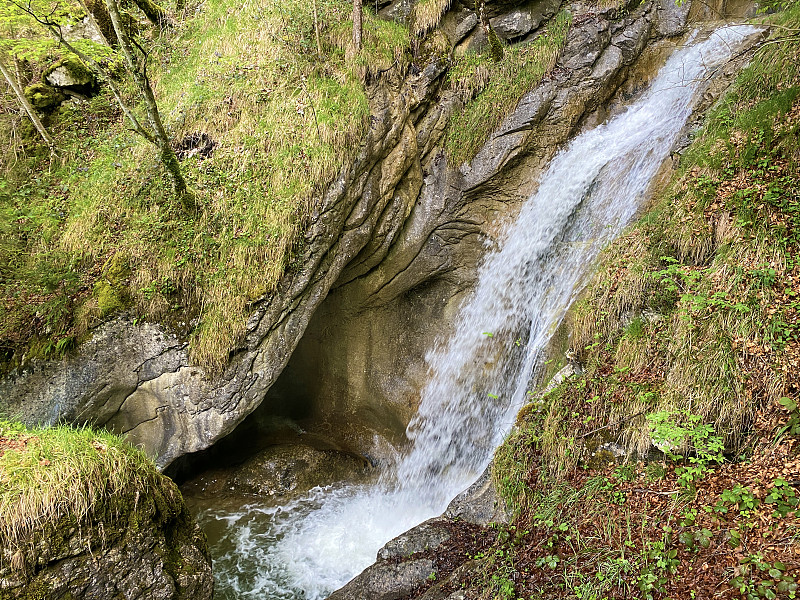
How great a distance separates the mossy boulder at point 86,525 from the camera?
3514mm

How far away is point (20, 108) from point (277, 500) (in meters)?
7.24

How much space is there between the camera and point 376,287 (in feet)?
26.1

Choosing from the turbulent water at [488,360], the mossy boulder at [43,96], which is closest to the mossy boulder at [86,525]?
the turbulent water at [488,360]

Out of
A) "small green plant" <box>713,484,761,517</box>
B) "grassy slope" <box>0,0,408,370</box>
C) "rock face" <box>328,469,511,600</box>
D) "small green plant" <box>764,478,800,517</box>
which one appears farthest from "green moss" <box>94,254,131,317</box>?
"small green plant" <box>764,478,800,517</box>

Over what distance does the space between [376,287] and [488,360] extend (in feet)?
7.31

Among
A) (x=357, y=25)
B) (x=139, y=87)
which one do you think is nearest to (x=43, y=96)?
(x=139, y=87)

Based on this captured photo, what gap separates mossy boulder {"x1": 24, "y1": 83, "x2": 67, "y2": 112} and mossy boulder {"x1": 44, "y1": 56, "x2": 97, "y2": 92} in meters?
0.14

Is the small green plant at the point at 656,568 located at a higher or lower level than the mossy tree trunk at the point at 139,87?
lower

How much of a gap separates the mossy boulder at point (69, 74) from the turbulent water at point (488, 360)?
23.2 feet

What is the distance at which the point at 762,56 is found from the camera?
17.7ft

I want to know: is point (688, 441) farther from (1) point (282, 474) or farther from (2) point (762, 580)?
(1) point (282, 474)

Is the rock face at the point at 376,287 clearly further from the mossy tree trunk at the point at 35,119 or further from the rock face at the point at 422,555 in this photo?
the mossy tree trunk at the point at 35,119

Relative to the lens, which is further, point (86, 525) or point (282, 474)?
point (282, 474)

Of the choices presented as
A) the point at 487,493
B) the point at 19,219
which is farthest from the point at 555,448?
the point at 19,219
